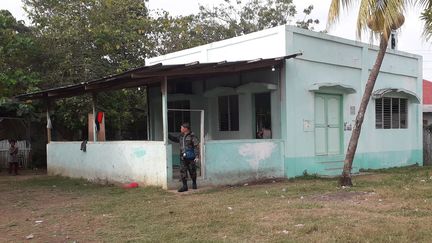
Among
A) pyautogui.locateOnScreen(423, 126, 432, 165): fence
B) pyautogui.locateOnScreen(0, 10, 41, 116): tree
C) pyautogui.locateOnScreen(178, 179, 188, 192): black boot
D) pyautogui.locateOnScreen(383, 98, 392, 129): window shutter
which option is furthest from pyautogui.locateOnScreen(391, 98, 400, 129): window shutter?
pyautogui.locateOnScreen(0, 10, 41, 116): tree

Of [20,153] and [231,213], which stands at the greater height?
[20,153]

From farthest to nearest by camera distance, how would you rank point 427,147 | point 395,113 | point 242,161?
point 427,147 < point 395,113 < point 242,161

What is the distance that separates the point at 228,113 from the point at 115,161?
13.2 feet

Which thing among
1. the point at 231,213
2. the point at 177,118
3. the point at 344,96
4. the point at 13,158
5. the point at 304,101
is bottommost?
the point at 231,213

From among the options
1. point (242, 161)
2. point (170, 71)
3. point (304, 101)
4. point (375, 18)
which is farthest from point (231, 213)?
point (304, 101)

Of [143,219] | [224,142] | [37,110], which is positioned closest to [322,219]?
[143,219]

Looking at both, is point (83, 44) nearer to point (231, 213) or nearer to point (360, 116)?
point (360, 116)

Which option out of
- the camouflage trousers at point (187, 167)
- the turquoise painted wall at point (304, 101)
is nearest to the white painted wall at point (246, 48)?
the turquoise painted wall at point (304, 101)

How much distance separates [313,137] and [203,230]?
25.1 feet

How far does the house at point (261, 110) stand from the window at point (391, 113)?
0.04m

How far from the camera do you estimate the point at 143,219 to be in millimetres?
8125

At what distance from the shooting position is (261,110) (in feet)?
46.0

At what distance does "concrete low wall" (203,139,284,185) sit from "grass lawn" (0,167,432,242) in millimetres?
609

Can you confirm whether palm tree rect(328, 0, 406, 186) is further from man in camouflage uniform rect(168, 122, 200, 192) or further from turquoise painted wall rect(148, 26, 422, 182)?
man in camouflage uniform rect(168, 122, 200, 192)
